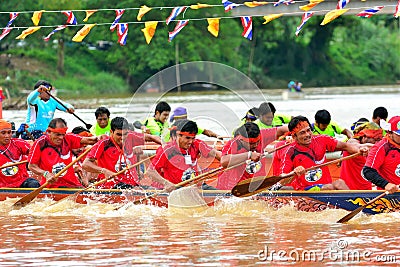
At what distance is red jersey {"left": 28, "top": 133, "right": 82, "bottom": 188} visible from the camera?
11773 mm

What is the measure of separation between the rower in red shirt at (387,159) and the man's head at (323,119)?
2.03 m

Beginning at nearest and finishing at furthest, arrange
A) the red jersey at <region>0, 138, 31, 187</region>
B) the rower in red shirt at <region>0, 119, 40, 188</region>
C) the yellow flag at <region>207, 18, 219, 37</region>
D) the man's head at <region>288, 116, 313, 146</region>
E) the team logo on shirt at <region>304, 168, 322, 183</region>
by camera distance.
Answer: the man's head at <region>288, 116, 313, 146</region> → the team logo on shirt at <region>304, 168, 322, 183</region> → the rower in red shirt at <region>0, 119, 40, 188</region> → the red jersey at <region>0, 138, 31, 187</region> → the yellow flag at <region>207, 18, 219, 37</region>

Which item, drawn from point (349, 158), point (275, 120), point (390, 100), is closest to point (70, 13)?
→ point (275, 120)

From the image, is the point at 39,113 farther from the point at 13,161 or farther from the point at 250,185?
the point at 250,185

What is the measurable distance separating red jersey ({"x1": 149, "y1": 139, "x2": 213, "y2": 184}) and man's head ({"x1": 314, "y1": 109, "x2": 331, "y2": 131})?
6.08 feet

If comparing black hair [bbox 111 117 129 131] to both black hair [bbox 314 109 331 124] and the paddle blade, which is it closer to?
the paddle blade

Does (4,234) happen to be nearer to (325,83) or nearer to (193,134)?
(193,134)

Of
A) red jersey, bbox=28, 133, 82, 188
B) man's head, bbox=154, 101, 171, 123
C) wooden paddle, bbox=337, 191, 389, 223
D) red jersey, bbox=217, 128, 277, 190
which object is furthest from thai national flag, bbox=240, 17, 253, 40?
wooden paddle, bbox=337, 191, 389, 223

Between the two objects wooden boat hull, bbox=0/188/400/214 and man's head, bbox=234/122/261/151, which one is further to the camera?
man's head, bbox=234/122/261/151

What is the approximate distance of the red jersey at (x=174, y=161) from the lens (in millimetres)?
11047

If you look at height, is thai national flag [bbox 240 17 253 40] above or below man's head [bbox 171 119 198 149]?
above

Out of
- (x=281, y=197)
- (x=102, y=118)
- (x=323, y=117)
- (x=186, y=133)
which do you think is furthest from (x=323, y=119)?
(x=102, y=118)

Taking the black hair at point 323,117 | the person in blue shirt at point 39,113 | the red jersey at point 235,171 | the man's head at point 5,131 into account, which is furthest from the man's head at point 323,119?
the person in blue shirt at point 39,113

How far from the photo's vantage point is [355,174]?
36.3ft
